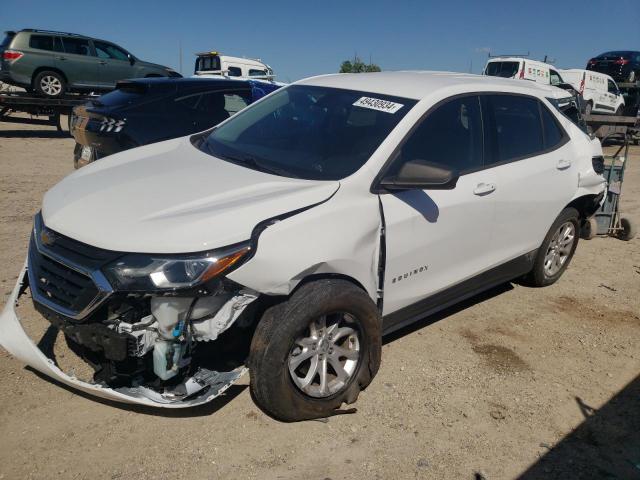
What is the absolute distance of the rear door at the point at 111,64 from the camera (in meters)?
15.3

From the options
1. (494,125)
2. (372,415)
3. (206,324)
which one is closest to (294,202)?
(206,324)

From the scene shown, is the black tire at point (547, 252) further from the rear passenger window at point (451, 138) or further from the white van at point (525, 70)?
the white van at point (525, 70)

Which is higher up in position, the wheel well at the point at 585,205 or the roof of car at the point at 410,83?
the roof of car at the point at 410,83

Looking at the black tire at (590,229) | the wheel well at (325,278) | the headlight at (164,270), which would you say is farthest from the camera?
the black tire at (590,229)

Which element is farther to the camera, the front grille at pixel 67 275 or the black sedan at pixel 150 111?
the black sedan at pixel 150 111

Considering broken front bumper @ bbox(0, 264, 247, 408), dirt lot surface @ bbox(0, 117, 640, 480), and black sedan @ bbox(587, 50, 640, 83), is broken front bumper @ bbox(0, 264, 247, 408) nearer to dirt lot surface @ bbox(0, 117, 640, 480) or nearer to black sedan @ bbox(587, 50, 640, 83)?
dirt lot surface @ bbox(0, 117, 640, 480)

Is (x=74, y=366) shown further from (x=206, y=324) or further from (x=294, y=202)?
(x=294, y=202)

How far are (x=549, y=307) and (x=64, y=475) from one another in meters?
3.96

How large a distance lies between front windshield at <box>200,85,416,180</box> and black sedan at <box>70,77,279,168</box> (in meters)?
2.38

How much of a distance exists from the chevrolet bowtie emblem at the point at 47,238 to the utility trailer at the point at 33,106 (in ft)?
37.7

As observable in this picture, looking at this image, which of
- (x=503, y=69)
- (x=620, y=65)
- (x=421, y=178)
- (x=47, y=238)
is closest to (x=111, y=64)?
(x=503, y=69)

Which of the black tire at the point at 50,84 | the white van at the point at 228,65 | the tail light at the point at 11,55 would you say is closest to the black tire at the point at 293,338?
the black tire at the point at 50,84

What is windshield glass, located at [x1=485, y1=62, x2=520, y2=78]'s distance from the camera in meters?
18.6

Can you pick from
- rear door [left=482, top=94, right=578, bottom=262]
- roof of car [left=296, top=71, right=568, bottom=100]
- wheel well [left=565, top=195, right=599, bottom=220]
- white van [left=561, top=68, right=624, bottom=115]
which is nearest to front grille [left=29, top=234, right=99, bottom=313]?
roof of car [left=296, top=71, right=568, bottom=100]
